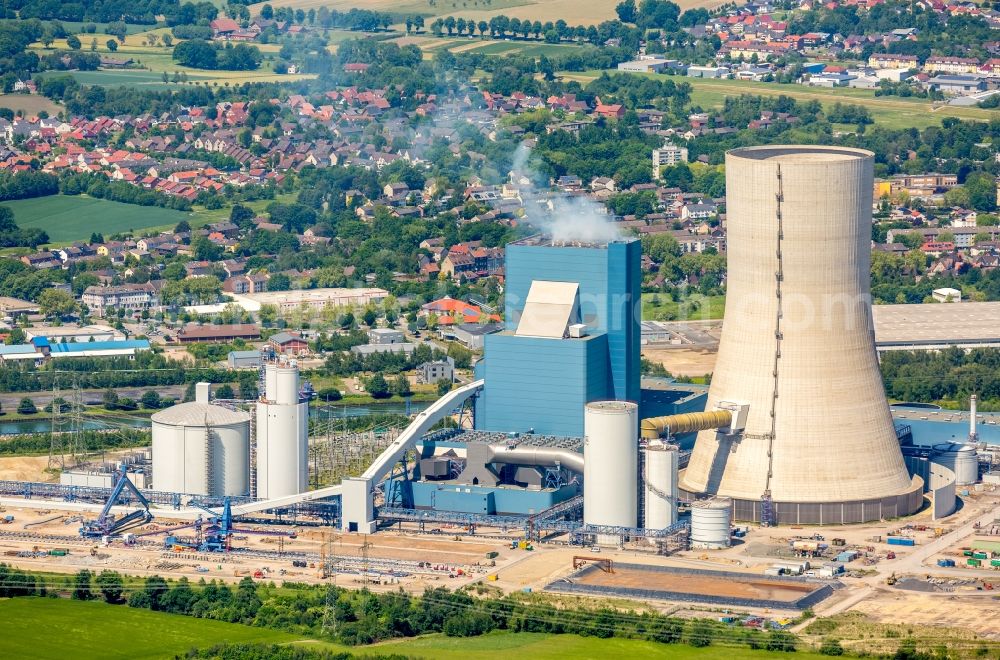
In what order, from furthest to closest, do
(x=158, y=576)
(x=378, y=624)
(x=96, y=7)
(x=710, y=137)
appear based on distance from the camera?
(x=96, y=7), (x=710, y=137), (x=158, y=576), (x=378, y=624)

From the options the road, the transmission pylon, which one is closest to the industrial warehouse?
the transmission pylon

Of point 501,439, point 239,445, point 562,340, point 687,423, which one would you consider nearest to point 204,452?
point 239,445

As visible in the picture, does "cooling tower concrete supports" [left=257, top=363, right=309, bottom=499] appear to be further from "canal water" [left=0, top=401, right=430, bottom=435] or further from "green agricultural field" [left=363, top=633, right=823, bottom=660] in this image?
"canal water" [left=0, top=401, right=430, bottom=435]

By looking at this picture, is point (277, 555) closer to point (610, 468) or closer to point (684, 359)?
point (610, 468)

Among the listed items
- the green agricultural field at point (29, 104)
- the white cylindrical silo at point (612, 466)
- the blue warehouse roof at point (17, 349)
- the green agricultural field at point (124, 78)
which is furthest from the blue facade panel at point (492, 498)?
the green agricultural field at point (124, 78)

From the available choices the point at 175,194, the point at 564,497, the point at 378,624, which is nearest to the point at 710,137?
the point at 175,194

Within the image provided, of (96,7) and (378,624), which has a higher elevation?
(96,7)

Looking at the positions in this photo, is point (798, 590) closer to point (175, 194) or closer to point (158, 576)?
point (158, 576)
